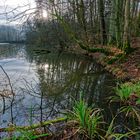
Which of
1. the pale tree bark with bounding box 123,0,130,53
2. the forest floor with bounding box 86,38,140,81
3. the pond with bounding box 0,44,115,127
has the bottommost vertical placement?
the pond with bounding box 0,44,115,127

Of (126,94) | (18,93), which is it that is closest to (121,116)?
(126,94)

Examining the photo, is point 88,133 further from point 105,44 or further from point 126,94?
point 105,44

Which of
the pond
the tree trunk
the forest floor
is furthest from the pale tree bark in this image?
the tree trunk

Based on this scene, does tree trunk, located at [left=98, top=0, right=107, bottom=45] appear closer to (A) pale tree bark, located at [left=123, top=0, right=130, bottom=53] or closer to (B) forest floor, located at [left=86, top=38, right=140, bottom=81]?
(B) forest floor, located at [left=86, top=38, right=140, bottom=81]

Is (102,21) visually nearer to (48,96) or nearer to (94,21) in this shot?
(94,21)

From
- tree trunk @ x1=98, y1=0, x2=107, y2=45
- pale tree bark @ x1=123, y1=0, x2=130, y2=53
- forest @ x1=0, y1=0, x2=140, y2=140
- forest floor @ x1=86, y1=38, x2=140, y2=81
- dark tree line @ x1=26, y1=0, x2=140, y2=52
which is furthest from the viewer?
tree trunk @ x1=98, y1=0, x2=107, y2=45

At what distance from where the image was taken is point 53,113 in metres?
7.06

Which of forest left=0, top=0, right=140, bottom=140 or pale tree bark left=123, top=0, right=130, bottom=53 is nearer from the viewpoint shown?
forest left=0, top=0, right=140, bottom=140

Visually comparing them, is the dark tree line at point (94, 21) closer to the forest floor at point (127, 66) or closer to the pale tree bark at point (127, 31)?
the pale tree bark at point (127, 31)

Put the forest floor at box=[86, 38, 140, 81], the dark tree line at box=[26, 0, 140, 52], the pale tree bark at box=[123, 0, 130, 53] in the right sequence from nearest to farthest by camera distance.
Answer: the forest floor at box=[86, 38, 140, 81] < the pale tree bark at box=[123, 0, 130, 53] < the dark tree line at box=[26, 0, 140, 52]

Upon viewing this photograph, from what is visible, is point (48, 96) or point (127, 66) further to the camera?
point (127, 66)

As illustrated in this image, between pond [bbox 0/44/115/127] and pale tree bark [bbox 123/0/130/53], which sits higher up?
pale tree bark [bbox 123/0/130/53]

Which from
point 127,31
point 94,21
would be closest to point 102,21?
point 127,31

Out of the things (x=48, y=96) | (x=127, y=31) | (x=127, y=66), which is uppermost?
(x=127, y=31)
